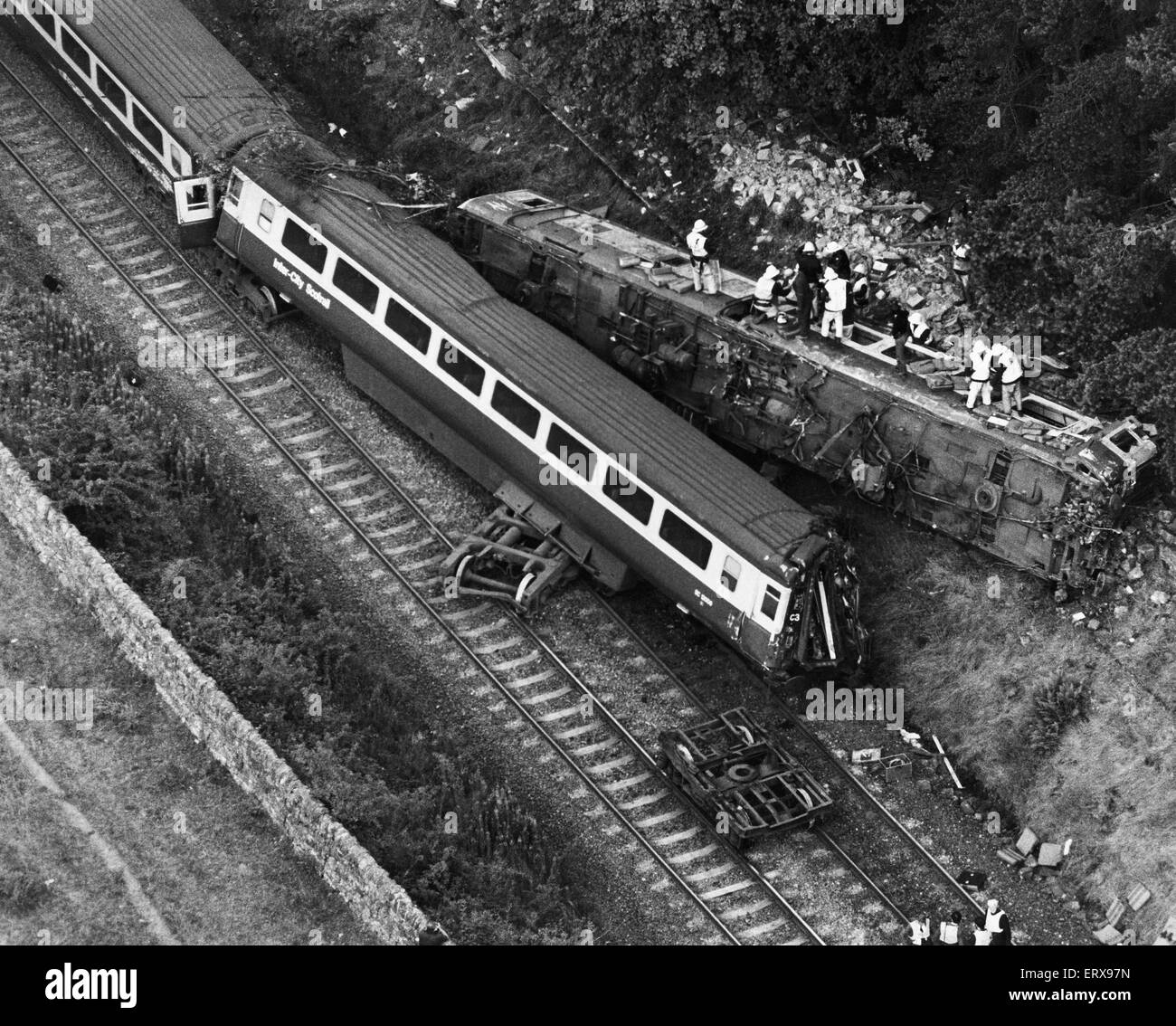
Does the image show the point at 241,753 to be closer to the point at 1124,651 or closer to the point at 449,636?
the point at 449,636

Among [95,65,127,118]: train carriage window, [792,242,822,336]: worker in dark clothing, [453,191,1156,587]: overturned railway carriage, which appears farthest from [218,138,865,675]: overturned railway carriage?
[95,65,127,118]: train carriage window

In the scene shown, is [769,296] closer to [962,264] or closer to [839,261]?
[839,261]

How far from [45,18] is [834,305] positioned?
16096 mm

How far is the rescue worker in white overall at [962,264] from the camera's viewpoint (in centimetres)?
2902

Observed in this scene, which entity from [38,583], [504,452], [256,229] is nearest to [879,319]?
[504,452]

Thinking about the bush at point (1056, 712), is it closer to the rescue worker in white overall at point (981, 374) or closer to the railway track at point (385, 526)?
the rescue worker in white overall at point (981, 374)

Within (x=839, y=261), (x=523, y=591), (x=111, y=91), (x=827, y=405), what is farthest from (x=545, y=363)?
(x=111, y=91)

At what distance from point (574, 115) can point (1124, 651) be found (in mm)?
14444

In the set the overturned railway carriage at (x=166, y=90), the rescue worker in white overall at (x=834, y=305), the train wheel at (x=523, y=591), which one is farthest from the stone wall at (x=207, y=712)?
the rescue worker in white overall at (x=834, y=305)

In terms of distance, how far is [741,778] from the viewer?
25344 mm

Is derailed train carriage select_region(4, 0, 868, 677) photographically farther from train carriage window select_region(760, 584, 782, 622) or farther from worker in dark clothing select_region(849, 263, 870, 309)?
worker in dark clothing select_region(849, 263, 870, 309)

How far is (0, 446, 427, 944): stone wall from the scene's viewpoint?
74.6 feet

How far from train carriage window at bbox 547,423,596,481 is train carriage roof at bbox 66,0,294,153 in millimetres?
8582

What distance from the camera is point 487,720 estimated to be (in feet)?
87.1
